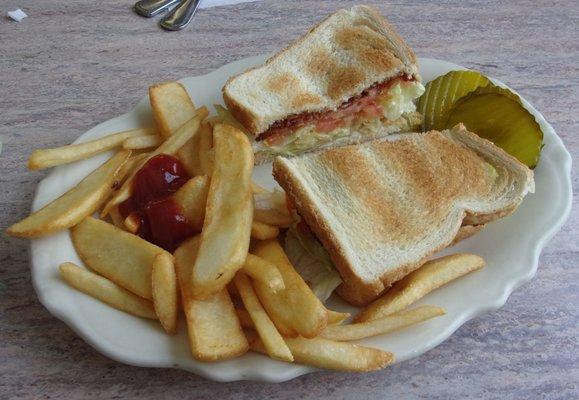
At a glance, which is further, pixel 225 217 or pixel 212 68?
pixel 212 68

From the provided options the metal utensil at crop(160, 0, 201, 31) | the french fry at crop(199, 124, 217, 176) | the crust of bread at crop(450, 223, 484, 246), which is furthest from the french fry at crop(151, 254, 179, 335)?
the metal utensil at crop(160, 0, 201, 31)

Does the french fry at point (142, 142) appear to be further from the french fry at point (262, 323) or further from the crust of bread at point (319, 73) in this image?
the french fry at point (262, 323)

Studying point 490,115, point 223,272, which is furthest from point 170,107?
point 490,115

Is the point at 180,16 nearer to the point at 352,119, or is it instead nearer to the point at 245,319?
the point at 352,119

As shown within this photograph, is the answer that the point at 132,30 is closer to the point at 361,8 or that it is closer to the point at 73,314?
the point at 361,8

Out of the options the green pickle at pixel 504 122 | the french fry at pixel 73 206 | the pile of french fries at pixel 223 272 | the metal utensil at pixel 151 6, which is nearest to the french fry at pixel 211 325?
the pile of french fries at pixel 223 272

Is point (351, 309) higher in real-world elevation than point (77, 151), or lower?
lower

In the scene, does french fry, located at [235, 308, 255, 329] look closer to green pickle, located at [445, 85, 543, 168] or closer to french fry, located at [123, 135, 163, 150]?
french fry, located at [123, 135, 163, 150]
